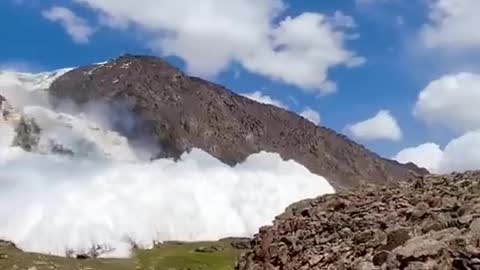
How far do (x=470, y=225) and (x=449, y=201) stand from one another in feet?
18.9

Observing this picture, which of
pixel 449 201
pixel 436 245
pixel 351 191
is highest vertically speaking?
pixel 351 191

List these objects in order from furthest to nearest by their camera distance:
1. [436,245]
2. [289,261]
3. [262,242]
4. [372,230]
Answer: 1. [262,242]
2. [289,261]
3. [372,230]
4. [436,245]

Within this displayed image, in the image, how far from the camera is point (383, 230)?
32625 mm

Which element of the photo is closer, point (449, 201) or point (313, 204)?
point (449, 201)

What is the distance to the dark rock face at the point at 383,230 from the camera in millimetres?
25438

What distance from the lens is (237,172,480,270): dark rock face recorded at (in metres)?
25.4

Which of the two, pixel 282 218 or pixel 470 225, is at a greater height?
pixel 282 218

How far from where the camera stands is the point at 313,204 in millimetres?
44469

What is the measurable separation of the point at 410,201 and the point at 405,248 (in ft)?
34.7

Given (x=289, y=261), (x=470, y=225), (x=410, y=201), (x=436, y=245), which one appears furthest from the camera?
(x=289, y=261)

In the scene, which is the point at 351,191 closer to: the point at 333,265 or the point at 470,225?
the point at 333,265

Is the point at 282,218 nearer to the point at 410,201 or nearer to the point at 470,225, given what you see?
the point at 410,201

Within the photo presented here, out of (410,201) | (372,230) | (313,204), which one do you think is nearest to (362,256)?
(372,230)

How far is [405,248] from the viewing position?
26125 mm
